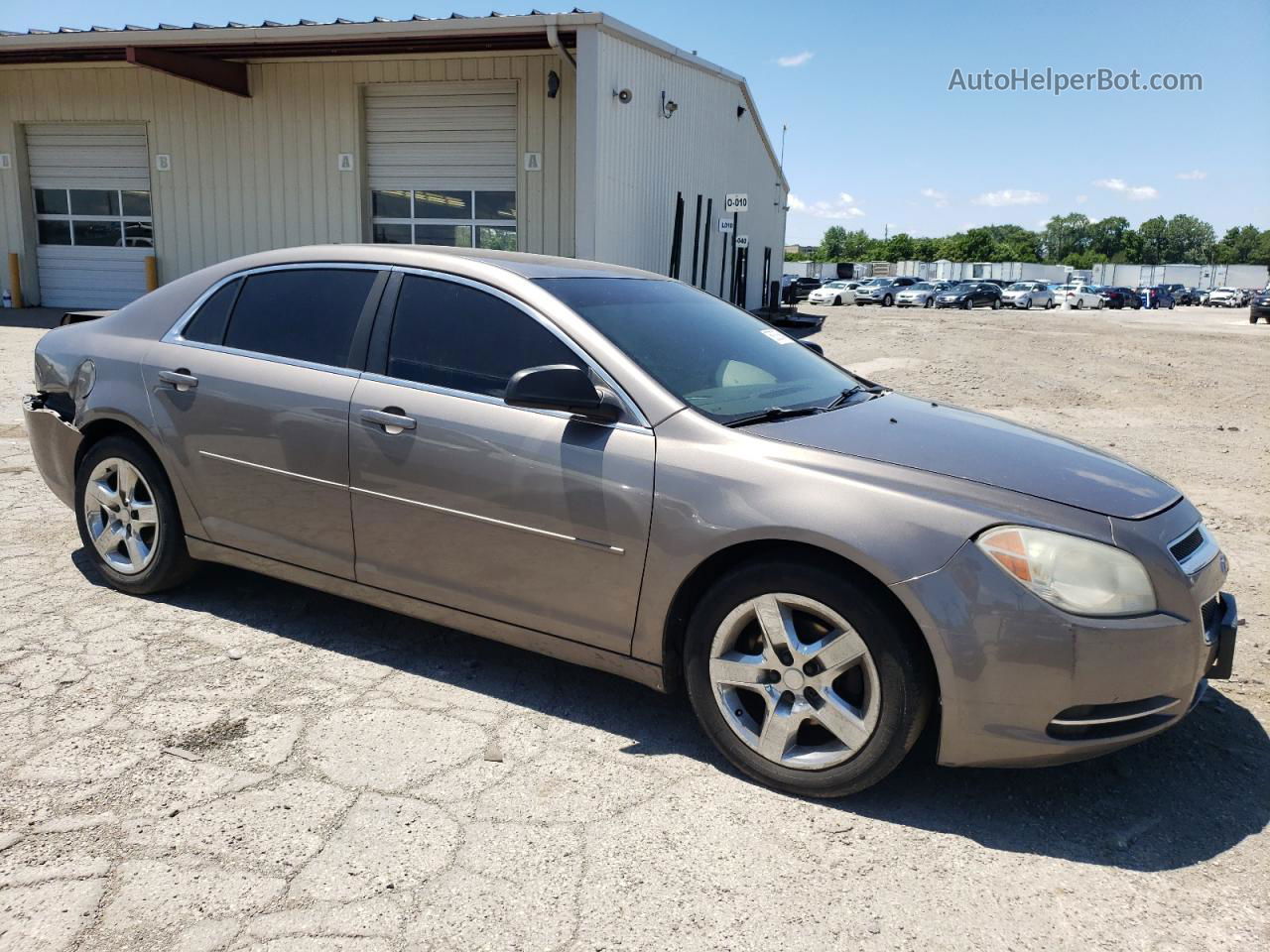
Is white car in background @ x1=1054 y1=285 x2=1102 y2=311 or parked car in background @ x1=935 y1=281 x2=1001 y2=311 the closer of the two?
parked car in background @ x1=935 y1=281 x2=1001 y2=311

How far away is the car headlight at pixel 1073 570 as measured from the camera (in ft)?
8.43

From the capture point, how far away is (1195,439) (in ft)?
29.9

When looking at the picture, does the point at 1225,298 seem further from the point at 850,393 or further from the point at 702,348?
the point at 702,348

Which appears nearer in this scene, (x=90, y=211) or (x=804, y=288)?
(x=90, y=211)

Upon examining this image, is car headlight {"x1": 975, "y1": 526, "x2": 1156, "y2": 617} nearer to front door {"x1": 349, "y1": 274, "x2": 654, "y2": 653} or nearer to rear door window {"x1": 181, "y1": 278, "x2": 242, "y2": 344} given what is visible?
front door {"x1": 349, "y1": 274, "x2": 654, "y2": 653}

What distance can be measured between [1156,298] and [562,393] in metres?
76.1

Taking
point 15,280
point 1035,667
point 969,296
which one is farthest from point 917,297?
point 1035,667

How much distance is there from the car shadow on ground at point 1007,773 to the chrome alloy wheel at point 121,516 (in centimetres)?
51

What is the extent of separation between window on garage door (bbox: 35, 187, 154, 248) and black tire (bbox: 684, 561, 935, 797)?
18192 millimetres

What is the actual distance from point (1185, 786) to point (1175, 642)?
26.5 inches

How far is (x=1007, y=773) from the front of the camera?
3.09 m

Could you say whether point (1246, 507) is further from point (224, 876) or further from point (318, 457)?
point (224, 876)

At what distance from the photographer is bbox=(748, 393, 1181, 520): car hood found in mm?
2816

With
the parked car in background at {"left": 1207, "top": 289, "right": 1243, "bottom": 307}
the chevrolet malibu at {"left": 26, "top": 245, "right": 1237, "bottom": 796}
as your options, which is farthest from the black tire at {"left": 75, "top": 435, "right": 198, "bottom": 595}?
the parked car in background at {"left": 1207, "top": 289, "right": 1243, "bottom": 307}
